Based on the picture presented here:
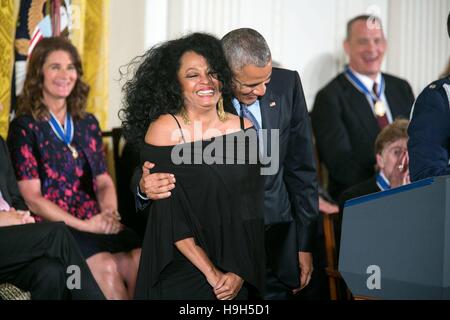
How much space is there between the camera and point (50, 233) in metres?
3.49

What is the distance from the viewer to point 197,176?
250cm

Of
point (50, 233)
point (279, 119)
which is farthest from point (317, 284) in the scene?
point (279, 119)

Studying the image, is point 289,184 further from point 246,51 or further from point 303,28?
point 303,28

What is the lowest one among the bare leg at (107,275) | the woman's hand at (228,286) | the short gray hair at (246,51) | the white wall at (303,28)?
the bare leg at (107,275)

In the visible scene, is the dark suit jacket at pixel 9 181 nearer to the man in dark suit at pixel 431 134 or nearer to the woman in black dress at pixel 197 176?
the woman in black dress at pixel 197 176

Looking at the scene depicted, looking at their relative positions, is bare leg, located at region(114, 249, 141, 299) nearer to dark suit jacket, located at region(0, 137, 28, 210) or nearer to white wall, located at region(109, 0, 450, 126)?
dark suit jacket, located at region(0, 137, 28, 210)

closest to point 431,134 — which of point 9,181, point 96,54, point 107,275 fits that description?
point 107,275

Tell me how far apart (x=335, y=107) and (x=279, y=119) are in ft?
7.23

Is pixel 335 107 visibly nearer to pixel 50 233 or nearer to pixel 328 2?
pixel 328 2

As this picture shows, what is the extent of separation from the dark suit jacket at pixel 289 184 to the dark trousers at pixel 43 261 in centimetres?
103

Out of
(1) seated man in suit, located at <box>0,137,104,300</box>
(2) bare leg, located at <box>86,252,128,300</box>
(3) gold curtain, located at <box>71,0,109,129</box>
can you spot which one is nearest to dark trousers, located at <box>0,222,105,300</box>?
(1) seated man in suit, located at <box>0,137,104,300</box>

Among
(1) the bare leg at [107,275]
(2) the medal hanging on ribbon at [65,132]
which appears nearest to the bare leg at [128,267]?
(1) the bare leg at [107,275]

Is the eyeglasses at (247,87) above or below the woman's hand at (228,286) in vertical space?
above

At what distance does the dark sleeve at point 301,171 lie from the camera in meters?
2.84
